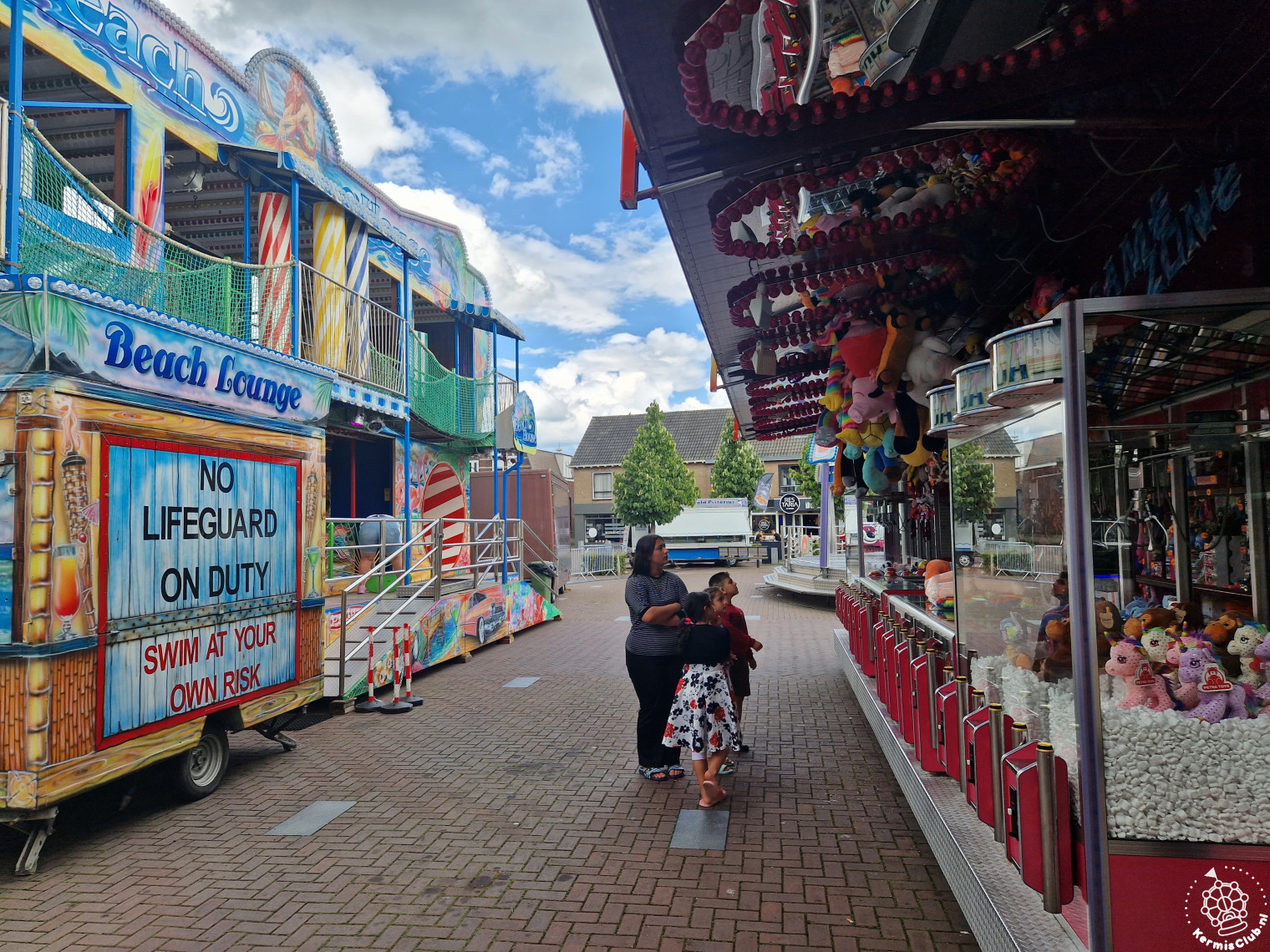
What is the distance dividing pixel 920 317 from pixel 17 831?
6188mm

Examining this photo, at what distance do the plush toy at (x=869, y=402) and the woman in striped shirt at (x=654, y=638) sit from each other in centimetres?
161

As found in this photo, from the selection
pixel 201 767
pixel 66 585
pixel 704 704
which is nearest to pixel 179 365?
pixel 66 585

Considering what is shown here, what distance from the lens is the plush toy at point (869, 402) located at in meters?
5.26

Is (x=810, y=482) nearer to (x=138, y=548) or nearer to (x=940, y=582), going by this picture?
(x=940, y=582)

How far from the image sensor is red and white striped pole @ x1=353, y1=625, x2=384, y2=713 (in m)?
7.75

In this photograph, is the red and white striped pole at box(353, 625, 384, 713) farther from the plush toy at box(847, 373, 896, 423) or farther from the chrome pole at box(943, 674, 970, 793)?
the chrome pole at box(943, 674, 970, 793)

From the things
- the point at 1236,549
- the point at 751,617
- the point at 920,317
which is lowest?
the point at 751,617

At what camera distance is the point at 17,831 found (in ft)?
15.2

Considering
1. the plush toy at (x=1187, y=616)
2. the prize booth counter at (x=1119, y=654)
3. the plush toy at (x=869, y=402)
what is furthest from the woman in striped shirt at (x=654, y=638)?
the plush toy at (x=1187, y=616)

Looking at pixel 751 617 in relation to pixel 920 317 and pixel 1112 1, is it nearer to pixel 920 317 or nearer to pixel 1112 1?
pixel 920 317

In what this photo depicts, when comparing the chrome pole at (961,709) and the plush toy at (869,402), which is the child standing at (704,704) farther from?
the plush toy at (869,402)

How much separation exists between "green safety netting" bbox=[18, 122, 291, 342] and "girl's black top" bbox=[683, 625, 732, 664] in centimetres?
430

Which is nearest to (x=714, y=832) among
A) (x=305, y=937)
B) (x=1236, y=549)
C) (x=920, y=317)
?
(x=305, y=937)

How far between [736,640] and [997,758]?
2.80m
